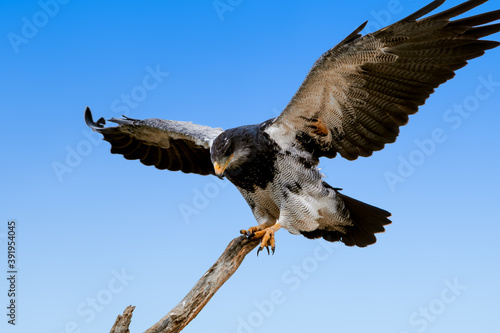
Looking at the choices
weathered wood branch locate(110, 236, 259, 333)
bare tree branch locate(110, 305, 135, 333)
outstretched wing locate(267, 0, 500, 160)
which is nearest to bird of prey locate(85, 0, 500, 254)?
outstretched wing locate(267, 0, 500, 160)

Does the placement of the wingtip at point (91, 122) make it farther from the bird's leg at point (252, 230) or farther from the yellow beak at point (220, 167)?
the bird's leg at point (252, 230)

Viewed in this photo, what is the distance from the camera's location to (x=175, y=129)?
602 cm

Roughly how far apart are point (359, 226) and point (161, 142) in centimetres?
246

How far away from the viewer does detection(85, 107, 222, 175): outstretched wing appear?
606 centimetres

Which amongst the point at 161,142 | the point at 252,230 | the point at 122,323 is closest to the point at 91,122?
the point at 161,142

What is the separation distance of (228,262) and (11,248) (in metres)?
2.21

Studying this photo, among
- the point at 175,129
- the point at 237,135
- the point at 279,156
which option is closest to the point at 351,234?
the point at 279,156

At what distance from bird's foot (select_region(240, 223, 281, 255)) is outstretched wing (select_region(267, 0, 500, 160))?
33.1 inches

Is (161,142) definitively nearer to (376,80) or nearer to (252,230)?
(252,230)

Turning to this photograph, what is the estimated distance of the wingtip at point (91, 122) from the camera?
645 cm

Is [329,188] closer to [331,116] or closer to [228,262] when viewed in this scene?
[331,116]

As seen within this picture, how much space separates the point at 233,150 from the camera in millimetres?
5117

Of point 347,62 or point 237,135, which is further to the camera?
point 237,135

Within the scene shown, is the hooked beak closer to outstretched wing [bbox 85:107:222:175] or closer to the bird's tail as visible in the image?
outstretched wing [bbox 85:107:222:175]
